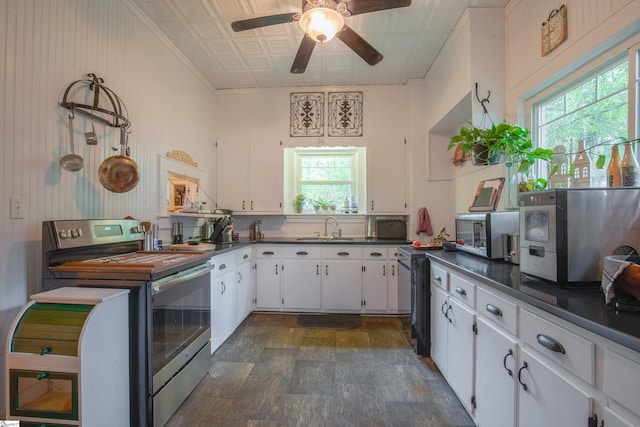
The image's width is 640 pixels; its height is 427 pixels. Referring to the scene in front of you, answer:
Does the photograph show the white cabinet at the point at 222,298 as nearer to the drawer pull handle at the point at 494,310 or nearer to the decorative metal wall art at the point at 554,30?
the drawer pull handle at the point at 494,310

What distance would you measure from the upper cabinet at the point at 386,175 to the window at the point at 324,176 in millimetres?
328

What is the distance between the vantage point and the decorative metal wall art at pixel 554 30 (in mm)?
1731

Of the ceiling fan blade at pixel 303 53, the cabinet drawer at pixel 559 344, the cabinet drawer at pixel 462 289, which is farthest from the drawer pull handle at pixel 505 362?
the ceiling fan blade at pixel 303 53

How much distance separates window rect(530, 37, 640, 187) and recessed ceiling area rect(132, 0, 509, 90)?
3.39ft

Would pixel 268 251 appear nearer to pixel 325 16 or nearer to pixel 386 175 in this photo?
pixel 386 175

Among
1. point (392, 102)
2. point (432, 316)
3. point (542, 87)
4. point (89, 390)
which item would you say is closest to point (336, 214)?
point (392, 102)

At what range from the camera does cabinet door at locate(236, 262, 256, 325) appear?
2.93 meters

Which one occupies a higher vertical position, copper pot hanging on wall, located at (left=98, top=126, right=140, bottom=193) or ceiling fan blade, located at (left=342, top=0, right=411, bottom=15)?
ceiling fan blade, located at (left=342, top=0, right=411, bottom=15)

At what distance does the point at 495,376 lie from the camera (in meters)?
1.33

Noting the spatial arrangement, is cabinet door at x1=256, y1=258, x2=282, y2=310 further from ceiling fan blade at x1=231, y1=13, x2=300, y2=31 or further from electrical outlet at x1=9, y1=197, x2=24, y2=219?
ceiling fan blade at x1=231, y1=13, x2=300, y2=31

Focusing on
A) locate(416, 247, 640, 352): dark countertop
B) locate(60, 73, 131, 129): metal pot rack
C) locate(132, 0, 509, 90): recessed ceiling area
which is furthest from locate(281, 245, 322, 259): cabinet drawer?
locate(132, 0, 509, 90): recessed ceiling area

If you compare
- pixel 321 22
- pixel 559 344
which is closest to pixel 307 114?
pixel 321 22

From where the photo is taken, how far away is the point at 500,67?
2305mm

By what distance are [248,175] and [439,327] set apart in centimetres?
287
